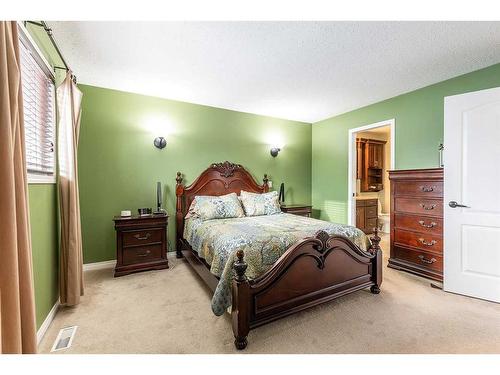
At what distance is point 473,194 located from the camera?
7.39ft

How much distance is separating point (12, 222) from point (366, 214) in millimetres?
5299

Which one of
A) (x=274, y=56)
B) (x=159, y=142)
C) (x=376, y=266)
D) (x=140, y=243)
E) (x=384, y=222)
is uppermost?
(x=274, y=56)

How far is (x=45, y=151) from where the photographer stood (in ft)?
6.55

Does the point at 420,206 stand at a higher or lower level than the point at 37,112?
lower

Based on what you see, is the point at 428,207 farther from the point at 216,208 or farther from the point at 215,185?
the point at 215,185

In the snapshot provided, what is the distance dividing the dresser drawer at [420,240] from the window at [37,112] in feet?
12.8

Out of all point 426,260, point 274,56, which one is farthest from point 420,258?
point 274,56

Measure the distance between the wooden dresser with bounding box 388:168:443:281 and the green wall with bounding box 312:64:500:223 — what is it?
0.50m

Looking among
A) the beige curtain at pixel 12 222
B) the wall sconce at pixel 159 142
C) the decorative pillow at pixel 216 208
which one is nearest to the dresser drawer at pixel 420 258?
the decorative pillow at pixel 216 208

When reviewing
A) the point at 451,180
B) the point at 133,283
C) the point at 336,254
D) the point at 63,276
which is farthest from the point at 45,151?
the point at 451,180

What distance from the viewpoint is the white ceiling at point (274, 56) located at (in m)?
1.91

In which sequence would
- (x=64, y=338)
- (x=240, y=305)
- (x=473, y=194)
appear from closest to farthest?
(x=240, y=305)
(x=64, y=338)
(x=473, y=194)
